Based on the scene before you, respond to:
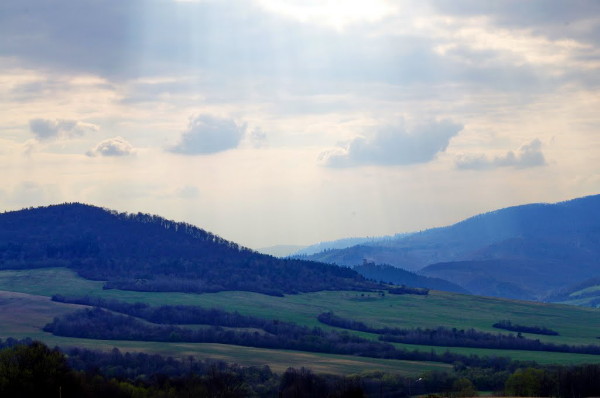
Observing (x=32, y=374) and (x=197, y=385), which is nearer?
(x=32, y=374)

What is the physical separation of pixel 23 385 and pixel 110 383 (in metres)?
→ 21.4

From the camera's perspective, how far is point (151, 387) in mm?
153000

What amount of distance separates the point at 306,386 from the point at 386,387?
29887 mm

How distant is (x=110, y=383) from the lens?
481 ft

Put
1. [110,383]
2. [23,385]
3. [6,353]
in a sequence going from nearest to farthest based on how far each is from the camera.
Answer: [23,385] < [6,353] < [110,383]

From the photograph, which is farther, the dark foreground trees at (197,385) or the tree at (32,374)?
the dark foreground trees at (197,385)

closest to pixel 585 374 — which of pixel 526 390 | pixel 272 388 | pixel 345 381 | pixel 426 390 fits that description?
pixel 526 390

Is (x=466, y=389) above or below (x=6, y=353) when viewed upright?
below

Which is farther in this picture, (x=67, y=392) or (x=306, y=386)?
(x=306, y=386)

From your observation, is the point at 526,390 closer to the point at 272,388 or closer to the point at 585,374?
the point at 585,374

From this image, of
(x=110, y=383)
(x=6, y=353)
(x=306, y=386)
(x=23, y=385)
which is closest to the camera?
(x=23, y=385)

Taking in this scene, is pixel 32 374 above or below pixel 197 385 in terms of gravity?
above

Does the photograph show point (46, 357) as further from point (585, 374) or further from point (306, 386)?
point (585, 374)

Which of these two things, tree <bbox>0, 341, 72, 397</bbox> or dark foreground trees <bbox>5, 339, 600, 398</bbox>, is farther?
dark foreground trees <bbox>5, 339, 600, 398</bbox>
